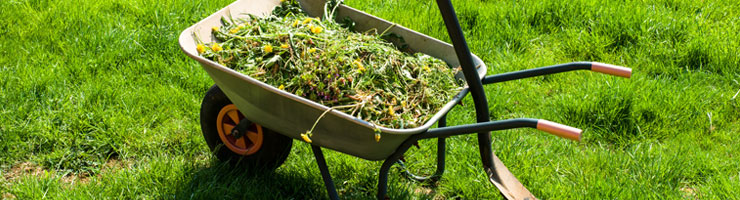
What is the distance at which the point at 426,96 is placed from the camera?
2682mm

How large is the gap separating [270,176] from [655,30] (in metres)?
2.52

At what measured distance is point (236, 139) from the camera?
310 centimetres

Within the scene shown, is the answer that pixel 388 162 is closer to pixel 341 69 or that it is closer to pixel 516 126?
pixel 341 69

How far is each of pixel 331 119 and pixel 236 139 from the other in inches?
31.9

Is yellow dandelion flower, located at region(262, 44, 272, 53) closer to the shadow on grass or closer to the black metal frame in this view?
the black metal frame

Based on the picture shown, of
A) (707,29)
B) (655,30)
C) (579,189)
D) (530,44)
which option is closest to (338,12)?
(579,189)

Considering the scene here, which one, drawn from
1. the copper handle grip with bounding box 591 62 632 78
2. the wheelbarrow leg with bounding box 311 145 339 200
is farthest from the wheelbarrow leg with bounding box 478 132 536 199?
the wheelbarrow leg with bounding box 311 145 339 200

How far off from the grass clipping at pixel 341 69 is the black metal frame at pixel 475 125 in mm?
129

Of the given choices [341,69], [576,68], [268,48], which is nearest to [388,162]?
[341,69]

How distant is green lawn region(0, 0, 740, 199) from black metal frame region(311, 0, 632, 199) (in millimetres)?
318

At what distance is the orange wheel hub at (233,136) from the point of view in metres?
3.00

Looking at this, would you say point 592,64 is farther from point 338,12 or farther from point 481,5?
point 481,5

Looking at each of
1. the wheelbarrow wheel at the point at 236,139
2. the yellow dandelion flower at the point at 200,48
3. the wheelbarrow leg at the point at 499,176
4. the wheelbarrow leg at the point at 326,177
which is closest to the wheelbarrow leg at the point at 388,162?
the wheelbarrow leg at the point at 326,177

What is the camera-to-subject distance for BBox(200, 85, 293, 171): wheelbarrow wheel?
3.00 m
